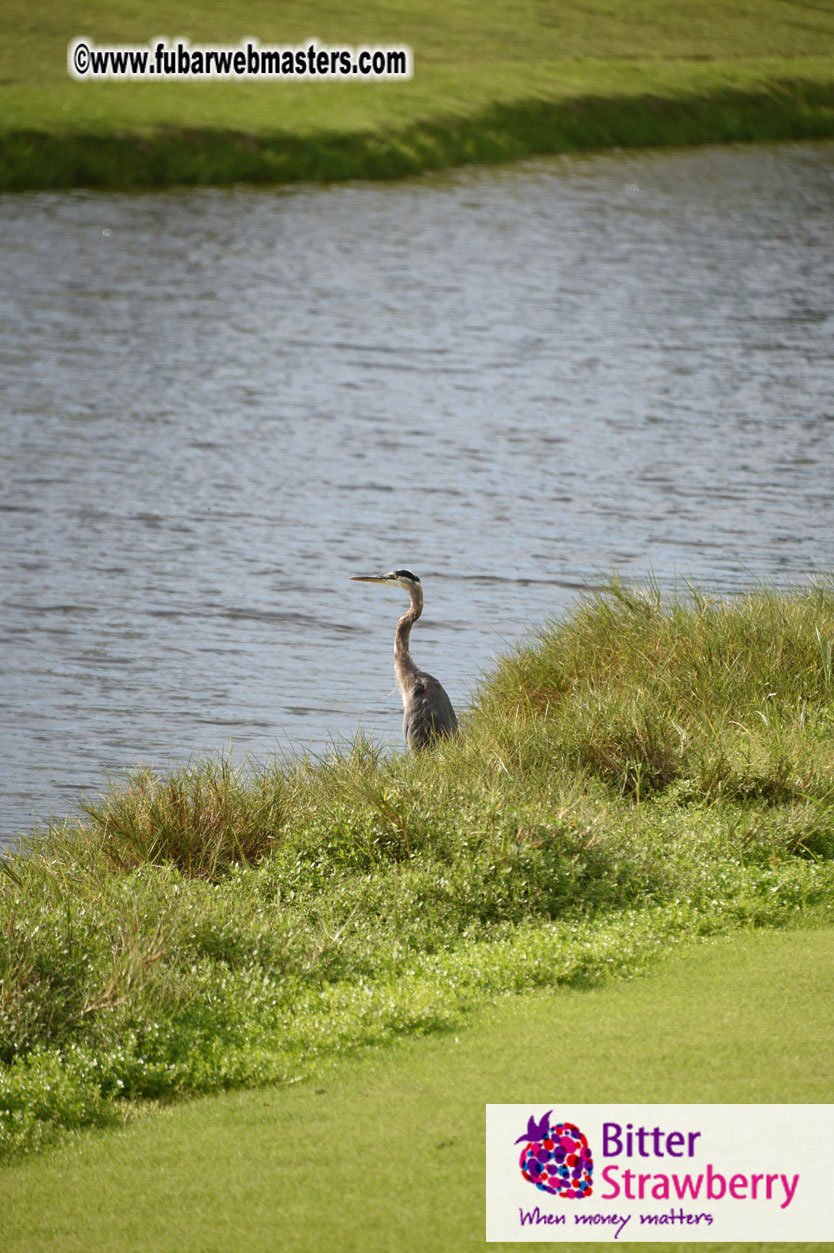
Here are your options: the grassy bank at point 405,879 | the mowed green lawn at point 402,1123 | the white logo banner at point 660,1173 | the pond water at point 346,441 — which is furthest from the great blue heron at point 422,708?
the white logo banner at point 660,1173

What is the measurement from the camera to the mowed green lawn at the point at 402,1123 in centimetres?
549

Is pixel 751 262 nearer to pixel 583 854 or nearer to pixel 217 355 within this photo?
pixel 217 355

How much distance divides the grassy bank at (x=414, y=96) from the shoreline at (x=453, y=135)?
0.24 ft

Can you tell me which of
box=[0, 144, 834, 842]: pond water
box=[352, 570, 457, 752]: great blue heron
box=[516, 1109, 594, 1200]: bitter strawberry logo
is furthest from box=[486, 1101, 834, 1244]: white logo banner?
box=[0, 144, 834, 842]: pond water

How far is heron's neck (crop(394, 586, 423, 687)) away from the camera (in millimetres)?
12367

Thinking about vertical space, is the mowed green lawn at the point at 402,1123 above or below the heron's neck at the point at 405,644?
above

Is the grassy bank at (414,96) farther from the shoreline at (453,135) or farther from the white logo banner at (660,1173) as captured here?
the white logo banner at (660,1173)

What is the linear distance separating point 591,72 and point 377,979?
220ft

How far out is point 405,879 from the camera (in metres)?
8.66

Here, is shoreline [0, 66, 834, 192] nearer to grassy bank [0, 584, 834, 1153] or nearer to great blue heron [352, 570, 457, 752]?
great blue heron [352, 570, 457, 752]

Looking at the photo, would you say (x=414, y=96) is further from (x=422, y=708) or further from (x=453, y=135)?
(x=422, y=708)

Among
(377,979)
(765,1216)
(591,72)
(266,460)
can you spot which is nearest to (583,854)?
(377,979)

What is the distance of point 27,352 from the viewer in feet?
105

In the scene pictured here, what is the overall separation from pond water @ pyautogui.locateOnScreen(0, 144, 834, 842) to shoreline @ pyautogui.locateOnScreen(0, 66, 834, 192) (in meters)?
1.55
